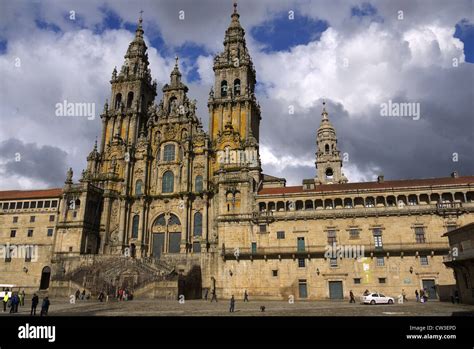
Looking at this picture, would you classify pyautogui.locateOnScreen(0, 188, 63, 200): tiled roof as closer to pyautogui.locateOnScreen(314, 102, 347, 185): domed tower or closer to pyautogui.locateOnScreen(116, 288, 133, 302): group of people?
pyautogui.locateOnScreen(116, 288, 133, 302): group of people

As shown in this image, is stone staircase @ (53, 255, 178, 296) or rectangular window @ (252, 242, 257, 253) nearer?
stone staircase @ (53, 255, 178, 296)

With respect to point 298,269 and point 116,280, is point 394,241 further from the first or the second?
point 116,280

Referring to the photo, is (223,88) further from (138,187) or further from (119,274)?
(119,274)

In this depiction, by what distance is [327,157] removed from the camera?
281ft

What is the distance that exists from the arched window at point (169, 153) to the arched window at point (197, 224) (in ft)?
34.3

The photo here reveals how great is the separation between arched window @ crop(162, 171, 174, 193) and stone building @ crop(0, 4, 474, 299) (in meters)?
0.18

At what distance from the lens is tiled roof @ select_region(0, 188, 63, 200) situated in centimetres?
5983

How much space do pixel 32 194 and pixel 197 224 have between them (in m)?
26.8

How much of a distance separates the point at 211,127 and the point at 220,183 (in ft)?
44.8

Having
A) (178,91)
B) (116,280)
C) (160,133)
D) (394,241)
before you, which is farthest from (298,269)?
(178,91)

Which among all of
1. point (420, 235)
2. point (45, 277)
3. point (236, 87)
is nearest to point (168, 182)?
point (236, 87)

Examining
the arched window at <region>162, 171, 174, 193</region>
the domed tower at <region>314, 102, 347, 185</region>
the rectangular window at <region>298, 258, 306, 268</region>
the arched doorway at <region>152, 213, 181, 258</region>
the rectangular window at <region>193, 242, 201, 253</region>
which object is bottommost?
the rectangular window at <region>298, 258, 306, 268</region>

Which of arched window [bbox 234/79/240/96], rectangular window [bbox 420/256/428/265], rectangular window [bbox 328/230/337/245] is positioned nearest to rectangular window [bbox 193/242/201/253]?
rectangular window [bbox 328/230/337/245]
